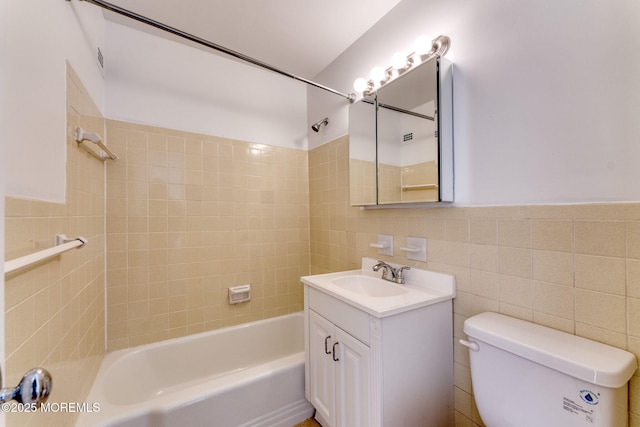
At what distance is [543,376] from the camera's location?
83 centimetres

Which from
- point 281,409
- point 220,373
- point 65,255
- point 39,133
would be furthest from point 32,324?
point 220,373

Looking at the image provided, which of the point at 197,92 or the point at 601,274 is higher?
the point at 197,92

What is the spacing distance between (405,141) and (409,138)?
0.03 m

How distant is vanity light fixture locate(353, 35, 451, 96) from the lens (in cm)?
129

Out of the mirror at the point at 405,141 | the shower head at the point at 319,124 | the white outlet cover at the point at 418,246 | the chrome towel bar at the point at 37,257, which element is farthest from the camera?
the shower head at the point at 319,124

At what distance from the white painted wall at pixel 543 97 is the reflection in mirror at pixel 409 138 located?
12 cm

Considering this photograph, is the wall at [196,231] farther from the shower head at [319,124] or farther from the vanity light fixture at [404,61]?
the vanity light fixture at [404,61]

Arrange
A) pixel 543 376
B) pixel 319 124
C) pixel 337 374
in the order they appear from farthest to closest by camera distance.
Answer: pixel 319 124 → pixel 337 374 → pixel 543 376

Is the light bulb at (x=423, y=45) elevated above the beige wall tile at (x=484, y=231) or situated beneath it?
elevated above

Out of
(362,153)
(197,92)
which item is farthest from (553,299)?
(197,92)

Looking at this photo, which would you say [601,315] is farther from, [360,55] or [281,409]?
[360,55]

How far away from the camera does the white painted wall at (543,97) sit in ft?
2.65

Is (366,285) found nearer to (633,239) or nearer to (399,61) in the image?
(633,239)

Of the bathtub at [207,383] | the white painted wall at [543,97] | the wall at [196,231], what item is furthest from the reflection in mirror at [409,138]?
the bathtub at [207,383]
